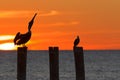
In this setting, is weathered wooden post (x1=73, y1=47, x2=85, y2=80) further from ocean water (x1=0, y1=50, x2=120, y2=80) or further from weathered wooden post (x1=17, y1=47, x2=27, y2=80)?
ocean water (x1=0, y1=50, x2=120, y2=80)

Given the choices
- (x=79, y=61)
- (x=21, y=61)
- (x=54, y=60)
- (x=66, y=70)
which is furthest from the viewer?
(x=66, y=70)

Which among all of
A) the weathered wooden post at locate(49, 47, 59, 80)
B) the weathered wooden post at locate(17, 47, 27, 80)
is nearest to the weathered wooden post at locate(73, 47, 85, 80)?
the weathered wooden post at locate(49, 47, 59, 80)

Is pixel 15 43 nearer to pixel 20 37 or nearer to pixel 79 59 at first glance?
pixel 20 37

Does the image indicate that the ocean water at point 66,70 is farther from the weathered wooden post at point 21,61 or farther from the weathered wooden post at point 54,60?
the weathered wooden post at point 21,61

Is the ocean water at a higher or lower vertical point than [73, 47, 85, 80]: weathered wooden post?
higher

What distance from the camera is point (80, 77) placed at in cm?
2434

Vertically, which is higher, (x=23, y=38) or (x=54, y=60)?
(x=23, y=38)

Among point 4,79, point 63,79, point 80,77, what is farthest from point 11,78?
point 80,77

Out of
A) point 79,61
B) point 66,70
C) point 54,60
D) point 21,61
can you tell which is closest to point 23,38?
point 21,61

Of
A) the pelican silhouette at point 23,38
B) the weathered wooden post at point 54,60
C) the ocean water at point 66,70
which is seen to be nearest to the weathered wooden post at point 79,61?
the weathered wooden post at point 54,60

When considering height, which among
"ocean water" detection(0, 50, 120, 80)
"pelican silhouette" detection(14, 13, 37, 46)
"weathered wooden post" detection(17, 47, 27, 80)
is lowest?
"weathered wooden post" detection(17, 47, 27, 80)

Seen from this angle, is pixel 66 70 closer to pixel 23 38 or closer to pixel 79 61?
pixel 79 61

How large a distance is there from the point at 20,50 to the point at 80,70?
328 cm

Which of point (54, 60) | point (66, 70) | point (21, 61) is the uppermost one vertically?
point (66, 70)
